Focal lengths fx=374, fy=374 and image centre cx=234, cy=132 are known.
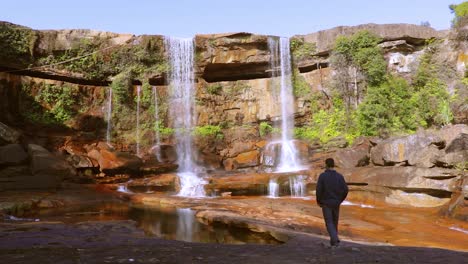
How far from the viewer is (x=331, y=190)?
6.57 metres

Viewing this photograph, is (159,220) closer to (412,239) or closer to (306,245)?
(306,245)

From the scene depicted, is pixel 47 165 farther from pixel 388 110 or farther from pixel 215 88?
pixel 388 110

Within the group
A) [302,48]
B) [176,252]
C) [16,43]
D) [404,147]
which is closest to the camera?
[176,252]

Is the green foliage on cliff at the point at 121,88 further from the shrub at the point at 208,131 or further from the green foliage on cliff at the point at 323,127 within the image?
the green foliage on cliff at the point at 323,127

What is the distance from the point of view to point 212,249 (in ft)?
20.6

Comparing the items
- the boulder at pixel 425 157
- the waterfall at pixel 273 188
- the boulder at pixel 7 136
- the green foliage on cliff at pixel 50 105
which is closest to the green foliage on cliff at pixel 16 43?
the green foliage on cliff at pixel 50 105

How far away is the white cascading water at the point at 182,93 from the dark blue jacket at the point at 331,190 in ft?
56.0

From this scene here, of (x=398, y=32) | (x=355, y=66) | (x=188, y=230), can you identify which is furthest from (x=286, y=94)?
(x=188, y=230)

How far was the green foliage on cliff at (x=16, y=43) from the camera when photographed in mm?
21500

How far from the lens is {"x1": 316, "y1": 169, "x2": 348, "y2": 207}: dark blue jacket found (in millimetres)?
6566

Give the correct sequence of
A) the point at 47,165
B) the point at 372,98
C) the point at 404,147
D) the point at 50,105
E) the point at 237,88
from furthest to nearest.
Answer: the point at 237,88
the point at 50,105
the point at 372,98
the point at 47,165
the point at 404,147

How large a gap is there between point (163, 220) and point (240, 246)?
5562mm

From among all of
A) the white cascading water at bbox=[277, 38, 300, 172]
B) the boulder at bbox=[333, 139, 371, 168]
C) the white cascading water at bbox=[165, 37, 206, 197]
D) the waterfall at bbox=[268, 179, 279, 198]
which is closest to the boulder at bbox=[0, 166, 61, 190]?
the white cascading water at bbox=[165, 37, 206, 197]

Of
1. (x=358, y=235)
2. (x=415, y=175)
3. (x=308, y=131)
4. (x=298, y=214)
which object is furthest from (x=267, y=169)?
(x=358, y=235)
